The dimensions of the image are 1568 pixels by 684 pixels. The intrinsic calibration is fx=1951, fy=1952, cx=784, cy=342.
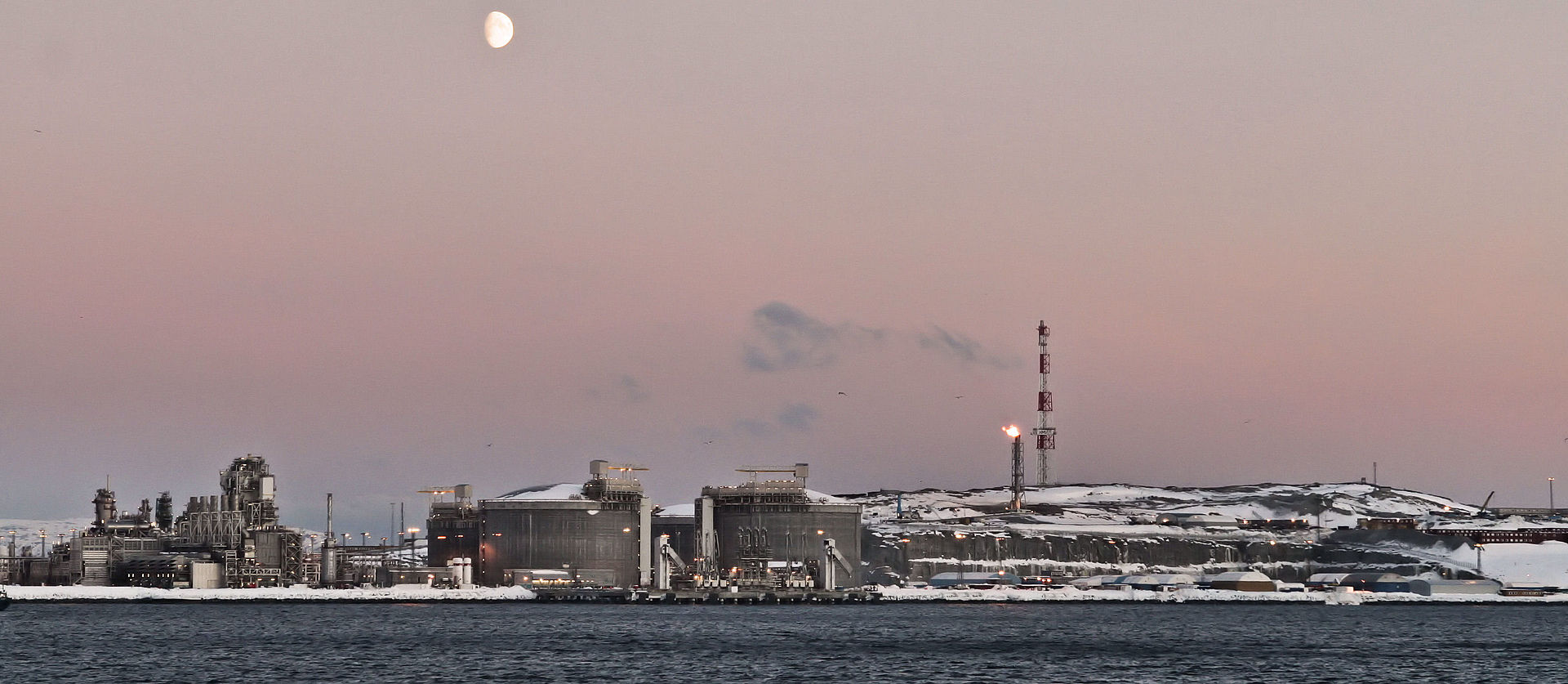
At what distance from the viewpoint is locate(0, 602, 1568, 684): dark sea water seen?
423ft

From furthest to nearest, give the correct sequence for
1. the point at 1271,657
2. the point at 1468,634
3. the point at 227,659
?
the point at 1468,634 → the point at 1271,657 → the point at 227,659

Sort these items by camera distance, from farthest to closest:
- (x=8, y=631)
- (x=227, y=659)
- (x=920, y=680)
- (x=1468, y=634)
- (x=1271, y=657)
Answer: (x=1468, y=634) → (x=8, y=631) → (x=1271, y=657) → (x=227, y=659) → (x=920, y=680)

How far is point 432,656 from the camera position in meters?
143

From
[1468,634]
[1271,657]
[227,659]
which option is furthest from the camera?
[1468,634]

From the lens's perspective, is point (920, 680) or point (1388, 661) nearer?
point (920, 680)

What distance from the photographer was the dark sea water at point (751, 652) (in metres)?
129

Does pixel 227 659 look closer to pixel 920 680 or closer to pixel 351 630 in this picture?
pixel 351 630

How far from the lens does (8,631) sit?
176 meters

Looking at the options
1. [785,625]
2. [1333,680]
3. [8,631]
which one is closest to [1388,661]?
[1333,680]

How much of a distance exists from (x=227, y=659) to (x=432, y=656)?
1447 centimetres

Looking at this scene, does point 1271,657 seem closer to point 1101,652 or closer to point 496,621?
point 1101,652

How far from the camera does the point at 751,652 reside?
150250 millimetres

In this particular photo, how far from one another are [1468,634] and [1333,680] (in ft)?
221

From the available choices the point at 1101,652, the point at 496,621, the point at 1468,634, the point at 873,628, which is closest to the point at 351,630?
the point at 496,621
